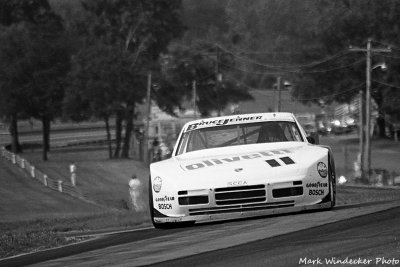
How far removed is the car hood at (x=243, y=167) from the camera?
1385 centimetres

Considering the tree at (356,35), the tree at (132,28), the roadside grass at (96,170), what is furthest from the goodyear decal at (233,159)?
the tree at (356,35)

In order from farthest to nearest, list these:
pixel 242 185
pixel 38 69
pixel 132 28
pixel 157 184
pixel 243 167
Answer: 1. pixel 132 28
2. pixel 38 69
3. pixel 157 184
4. pixel 243 167
5. pixel 242 185

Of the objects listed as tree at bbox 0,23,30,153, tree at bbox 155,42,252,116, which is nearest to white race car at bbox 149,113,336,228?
tree at bbox 0,23,30,153

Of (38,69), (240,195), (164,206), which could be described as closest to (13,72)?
(38,69)

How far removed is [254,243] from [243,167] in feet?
5.17

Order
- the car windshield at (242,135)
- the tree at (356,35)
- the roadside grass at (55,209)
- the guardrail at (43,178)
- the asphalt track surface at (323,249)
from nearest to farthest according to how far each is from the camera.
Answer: the asphalt track surface at (323,249), the car windshield at (242,135), the roadside grass at (55,209), the guardrail at (43,178), the tree at (356,35)

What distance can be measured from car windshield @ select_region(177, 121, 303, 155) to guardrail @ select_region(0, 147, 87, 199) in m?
34.1

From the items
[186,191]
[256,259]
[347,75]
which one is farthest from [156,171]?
[347,75]

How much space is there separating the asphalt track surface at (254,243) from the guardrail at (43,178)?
3486 cm

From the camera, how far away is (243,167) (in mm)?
14008

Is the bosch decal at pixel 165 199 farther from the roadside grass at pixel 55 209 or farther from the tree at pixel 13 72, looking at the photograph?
the tree at pixel 13 72

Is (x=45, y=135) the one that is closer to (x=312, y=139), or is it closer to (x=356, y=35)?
(x=356, y=35)

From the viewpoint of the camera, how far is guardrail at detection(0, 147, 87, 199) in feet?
168

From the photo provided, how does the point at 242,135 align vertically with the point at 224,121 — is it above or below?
below
